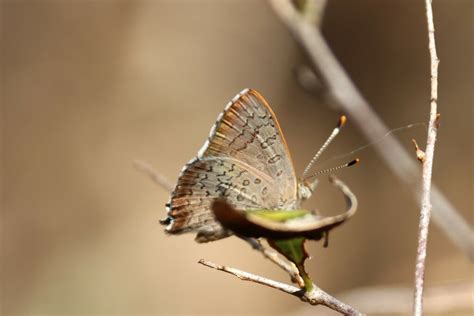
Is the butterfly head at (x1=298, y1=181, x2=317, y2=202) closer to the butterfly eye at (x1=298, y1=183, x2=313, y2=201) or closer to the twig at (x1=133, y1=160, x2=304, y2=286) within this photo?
the butterfly eye at (x1=298, y1=183, x2=313, y2=201)

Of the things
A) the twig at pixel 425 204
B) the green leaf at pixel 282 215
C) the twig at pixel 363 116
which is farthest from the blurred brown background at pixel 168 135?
the green leaf at pixel 282 215

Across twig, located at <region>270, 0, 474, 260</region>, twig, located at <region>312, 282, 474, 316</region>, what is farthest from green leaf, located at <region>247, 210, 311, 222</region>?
twig, located at <region>312, 282, 474, 316</region>

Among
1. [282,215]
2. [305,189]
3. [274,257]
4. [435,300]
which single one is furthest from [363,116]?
[282,215]

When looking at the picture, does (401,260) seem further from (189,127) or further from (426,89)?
(189,127)

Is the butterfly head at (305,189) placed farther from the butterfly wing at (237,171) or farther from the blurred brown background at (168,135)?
the blurred brown background at (168,135)

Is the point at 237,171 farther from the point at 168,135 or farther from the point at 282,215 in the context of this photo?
the point at 168,135

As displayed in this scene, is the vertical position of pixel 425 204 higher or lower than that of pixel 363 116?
lower

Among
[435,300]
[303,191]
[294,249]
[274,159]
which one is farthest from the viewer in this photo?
[435,300]
